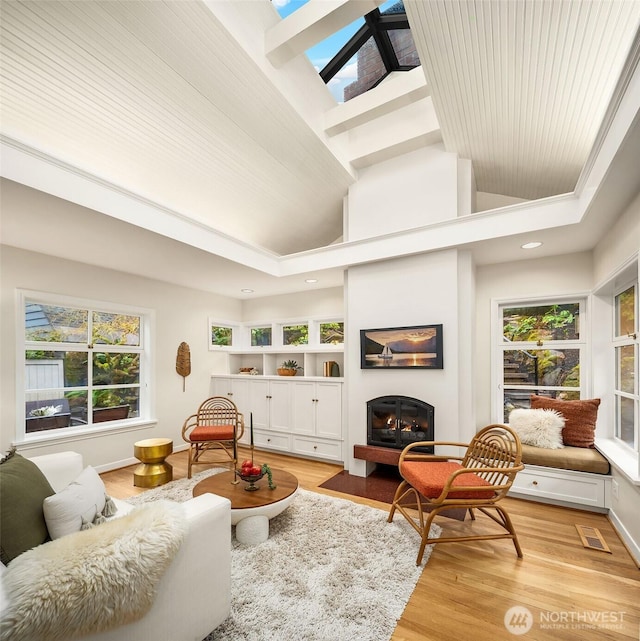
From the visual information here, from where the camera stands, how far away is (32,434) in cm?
338

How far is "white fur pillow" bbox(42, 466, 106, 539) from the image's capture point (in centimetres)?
146

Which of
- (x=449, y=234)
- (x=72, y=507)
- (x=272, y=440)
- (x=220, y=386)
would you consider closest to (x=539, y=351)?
(x=449, y=234)

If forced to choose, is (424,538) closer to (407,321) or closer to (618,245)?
(407,321)

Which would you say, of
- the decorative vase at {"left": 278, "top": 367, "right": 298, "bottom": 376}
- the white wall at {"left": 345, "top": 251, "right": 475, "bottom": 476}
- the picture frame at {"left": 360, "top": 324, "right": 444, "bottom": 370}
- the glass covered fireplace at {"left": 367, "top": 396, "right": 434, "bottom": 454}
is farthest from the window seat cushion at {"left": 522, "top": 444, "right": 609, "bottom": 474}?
the decorative vase at {"left": 278, "top": 367, "right": 298, "bottom": 376}

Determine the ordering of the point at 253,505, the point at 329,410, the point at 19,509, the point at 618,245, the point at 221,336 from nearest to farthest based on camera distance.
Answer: the point at 19,509
the point at 253,505
the point at 618,245
the point at 329,410
the point at 221,336

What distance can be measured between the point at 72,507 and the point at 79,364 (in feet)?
9.16

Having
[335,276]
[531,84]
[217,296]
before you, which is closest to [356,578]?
[335,276]

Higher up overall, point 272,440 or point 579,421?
point 579,421

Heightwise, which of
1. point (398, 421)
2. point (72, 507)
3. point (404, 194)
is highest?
point (404, 194)

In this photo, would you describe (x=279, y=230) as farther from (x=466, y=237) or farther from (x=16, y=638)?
(x=16, y=638)

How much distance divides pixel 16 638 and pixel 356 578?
5.24ft

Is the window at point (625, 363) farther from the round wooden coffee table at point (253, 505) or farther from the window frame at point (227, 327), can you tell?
the window frame at point (227, 327)

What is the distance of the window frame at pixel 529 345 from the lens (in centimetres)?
336

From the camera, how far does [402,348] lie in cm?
352
